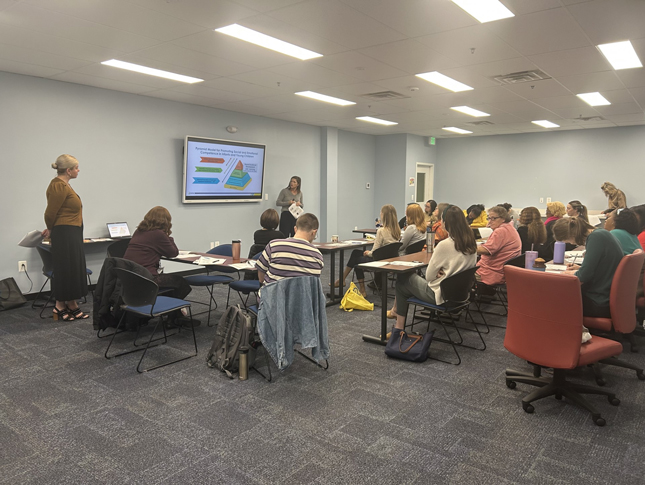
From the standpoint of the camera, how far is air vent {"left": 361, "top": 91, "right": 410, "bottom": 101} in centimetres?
647

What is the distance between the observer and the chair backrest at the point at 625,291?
3131mm

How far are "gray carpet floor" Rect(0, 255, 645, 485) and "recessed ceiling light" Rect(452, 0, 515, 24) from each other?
2.73 meters

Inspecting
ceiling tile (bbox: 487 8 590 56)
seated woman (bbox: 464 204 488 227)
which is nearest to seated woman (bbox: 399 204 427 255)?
ceiling tile (bbox: 487 8 590 56)

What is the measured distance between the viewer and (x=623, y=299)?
3215 millimetres

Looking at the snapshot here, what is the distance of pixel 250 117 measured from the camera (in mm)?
8180

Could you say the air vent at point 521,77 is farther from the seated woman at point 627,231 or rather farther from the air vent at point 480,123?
the air vent at point 480,123

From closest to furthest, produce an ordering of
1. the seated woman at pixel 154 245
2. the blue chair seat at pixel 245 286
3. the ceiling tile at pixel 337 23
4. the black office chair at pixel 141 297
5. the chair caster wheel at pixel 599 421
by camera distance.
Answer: the chair caster wheel at pixel 599 421 → the ceiling tile at pixel 337 23 → the black office chair at pixel 141 297 → the seated woman at pixel 154 245 → the blue chair seat at pixel 245 286

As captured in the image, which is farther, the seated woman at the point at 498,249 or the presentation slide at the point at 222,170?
the presentation slide at the point at 222,170

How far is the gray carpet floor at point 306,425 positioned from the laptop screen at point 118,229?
250cm

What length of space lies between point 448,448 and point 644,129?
9.65 m

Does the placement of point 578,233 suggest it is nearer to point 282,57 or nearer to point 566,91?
point 566,91

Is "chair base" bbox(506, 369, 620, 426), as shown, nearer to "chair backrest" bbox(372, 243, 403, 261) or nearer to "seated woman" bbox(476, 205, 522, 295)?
"seated woman" bbox(476, 205, 522, 295)

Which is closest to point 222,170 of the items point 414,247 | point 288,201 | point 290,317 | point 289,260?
point 288,201

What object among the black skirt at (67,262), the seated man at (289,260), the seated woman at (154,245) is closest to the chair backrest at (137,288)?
the seated woman at (154,245)
